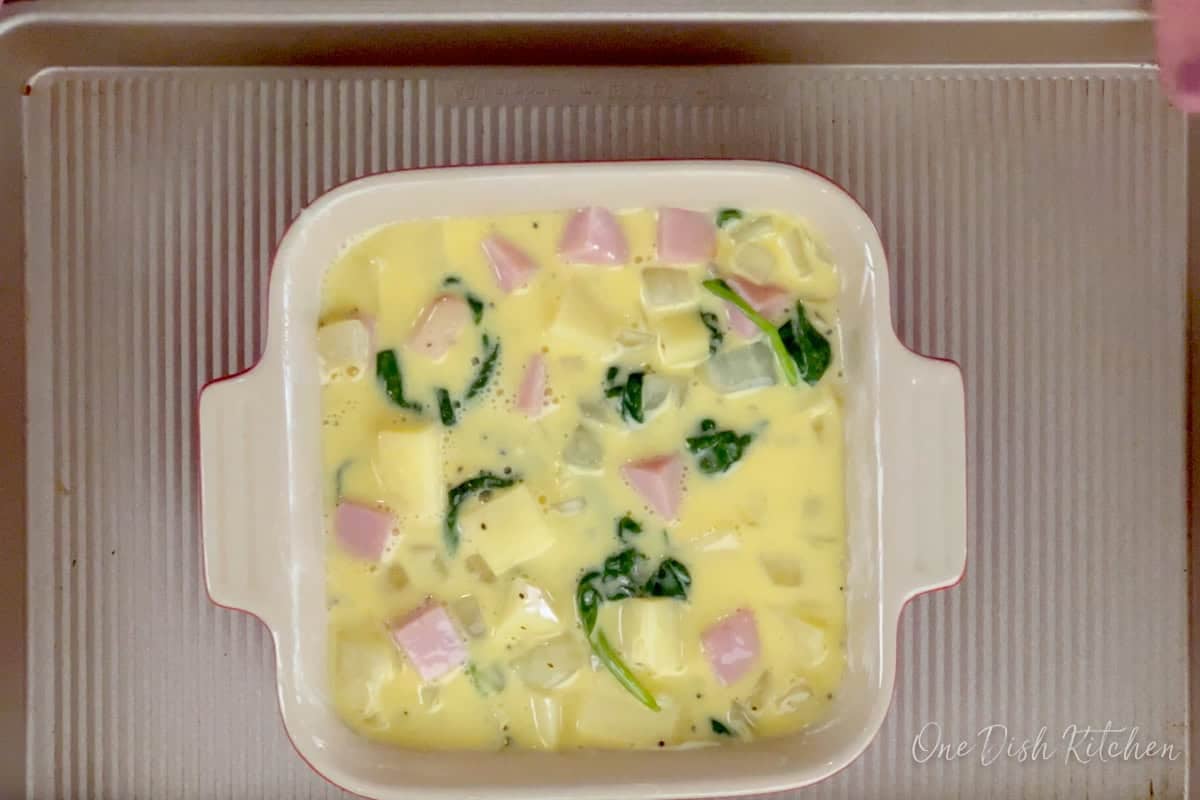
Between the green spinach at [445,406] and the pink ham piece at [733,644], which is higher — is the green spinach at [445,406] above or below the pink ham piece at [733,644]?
above

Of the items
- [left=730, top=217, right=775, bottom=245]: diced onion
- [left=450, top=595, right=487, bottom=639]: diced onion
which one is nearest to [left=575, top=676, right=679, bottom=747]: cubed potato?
[left=450, top=595, right=487, bottom=639]: diced onion

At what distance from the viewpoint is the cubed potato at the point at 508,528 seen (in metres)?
0.90

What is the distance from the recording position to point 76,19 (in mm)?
977

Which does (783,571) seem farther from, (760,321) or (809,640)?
(760,321)

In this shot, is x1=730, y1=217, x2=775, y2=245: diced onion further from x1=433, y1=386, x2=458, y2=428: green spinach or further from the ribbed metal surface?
x1=433, y1=386, x2=458, y2=428: green spinach

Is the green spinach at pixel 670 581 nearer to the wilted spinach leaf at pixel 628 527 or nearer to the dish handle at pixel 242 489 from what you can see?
the wilted spinach leaf at pixel 628 527

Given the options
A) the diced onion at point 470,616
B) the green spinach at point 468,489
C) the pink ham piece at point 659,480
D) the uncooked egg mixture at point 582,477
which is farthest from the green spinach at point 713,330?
the diced onion at point 470,616

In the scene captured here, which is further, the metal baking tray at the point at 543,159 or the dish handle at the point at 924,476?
the metal baking tray at the point at 543,159

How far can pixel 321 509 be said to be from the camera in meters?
0.92

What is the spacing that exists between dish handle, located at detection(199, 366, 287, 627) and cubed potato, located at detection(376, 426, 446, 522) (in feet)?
0.30

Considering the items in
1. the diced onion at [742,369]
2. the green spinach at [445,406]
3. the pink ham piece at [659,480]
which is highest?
the diced onion at [742,369]

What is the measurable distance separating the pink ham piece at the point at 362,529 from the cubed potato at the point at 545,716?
7.8 inches

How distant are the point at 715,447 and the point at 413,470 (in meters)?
0.27

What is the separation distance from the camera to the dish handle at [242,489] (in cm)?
83
